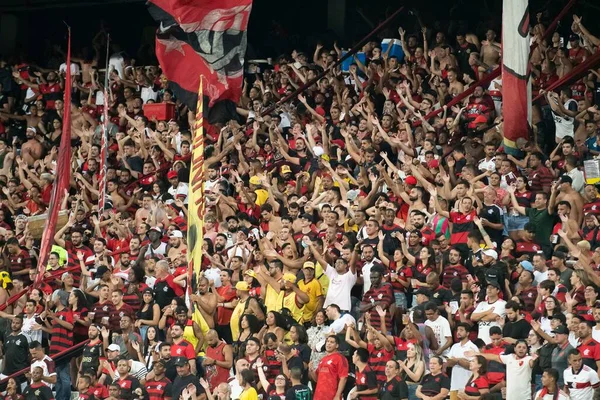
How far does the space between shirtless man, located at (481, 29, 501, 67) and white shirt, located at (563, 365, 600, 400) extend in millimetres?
8410

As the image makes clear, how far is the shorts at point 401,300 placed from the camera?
16031 mm

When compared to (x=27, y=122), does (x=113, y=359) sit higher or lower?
lower

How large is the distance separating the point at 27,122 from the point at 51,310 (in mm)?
8044

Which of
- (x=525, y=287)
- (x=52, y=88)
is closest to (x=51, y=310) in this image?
(x=525, y=287)

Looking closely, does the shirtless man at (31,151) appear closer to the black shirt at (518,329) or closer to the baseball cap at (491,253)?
the baseball cap at (491,253)

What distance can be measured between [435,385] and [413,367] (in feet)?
1.71

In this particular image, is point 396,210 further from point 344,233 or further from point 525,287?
point 525,287

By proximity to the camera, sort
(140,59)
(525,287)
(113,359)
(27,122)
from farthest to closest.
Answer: (140,59) → (27,122) → (113,359) → (525,287)

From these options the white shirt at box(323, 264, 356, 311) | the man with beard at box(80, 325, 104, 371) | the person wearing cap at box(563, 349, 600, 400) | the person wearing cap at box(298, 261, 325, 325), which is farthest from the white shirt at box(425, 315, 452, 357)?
the man with beard at box(80, 325, 104, 371)

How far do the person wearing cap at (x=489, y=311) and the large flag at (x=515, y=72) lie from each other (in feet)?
12.8

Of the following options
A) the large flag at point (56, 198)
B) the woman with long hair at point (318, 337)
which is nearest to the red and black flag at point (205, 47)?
the large flag at point (56, 198)

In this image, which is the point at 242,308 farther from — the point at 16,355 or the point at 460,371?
the point at 460,371

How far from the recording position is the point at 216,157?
2102cm

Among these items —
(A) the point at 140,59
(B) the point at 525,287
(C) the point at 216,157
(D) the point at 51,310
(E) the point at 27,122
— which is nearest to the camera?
(B) the point at 525,287
